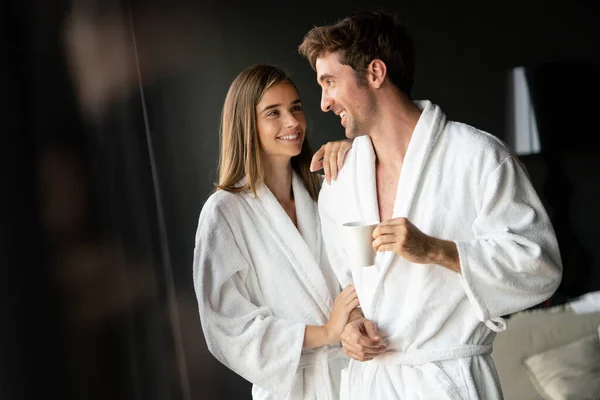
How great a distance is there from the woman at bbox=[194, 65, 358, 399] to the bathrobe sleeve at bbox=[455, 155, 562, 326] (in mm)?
461

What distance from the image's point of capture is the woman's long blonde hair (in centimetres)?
220

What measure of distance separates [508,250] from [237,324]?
80 cm

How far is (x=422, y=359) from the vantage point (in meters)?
1.75

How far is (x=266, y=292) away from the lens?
2180mm

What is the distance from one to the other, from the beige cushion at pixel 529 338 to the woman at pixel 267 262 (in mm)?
1209

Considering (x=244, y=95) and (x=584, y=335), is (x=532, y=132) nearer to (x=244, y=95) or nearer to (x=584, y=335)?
(x=584, y=335)

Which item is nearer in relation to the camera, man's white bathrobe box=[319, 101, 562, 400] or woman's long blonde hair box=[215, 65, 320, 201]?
man's white bathrobe box=[319, 101, 562, 400]

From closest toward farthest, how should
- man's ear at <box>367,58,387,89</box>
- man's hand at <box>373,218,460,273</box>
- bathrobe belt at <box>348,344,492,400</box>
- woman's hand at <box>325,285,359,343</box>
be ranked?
man's hand at <box>373,218,460,273</box>, bathrobe belt at <box>348,344,492,400</box>, man's ear at <box>367,58,387,89</box>, woman's hand at <box>325,285,359,343</box>

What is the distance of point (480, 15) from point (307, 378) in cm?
185

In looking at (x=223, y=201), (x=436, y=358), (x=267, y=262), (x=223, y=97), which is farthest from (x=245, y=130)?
(x=223, y=97)

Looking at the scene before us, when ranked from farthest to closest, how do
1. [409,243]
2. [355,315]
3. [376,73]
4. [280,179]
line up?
1. [280,179]
2. [355,315]
3. [376,73]
4. [409,243]

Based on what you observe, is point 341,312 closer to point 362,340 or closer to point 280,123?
point 362,340

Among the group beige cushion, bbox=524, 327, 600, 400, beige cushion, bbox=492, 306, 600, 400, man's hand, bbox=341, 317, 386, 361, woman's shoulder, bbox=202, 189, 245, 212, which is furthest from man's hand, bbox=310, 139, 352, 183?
beige cushion, bbox=524, 327, 600, 400

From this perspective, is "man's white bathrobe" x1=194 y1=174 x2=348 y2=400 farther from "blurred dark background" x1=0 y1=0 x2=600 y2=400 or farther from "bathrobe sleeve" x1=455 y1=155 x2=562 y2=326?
"blurred dark background" x1=0 y1=0 x2=600 y2=400
